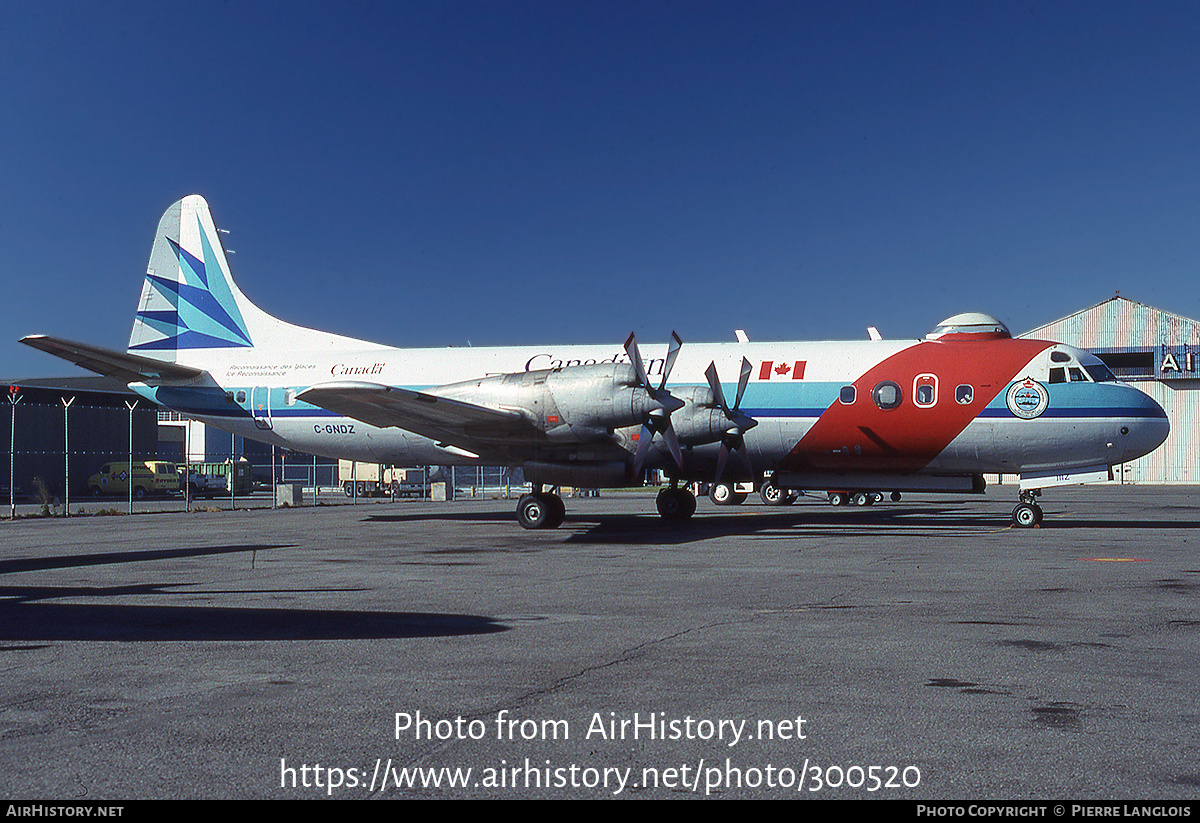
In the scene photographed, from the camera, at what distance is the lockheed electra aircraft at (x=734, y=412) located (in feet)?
66.1

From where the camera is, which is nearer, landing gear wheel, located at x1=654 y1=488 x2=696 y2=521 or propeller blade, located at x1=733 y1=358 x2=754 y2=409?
propeller blade, located at x1=733 y1=358 x2=754 y2=409

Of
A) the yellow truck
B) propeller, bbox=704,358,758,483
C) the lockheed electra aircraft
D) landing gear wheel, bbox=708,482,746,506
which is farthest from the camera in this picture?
the yellow truck

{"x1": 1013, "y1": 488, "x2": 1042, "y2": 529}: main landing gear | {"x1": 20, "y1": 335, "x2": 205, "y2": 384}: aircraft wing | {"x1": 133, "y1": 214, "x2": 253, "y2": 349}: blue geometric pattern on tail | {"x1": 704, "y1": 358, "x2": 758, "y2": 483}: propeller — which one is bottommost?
{"x1": 1013, "y1": 488, "x2": 1042, "y2": 529}: main landing gear

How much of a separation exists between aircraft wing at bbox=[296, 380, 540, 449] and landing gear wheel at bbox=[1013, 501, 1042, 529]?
1272cm

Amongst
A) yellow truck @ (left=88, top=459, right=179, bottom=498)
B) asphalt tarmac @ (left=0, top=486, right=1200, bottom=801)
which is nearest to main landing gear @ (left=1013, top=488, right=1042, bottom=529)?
asphalt tarmac @ (left=0, top=486, right=1200, bottom=801)

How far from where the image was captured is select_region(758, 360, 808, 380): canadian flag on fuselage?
22.6 metres

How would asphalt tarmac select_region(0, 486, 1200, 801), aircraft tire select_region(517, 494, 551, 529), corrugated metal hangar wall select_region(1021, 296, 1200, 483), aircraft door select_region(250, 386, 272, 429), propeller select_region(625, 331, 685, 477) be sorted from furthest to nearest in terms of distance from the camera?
corrugated metal hangar wall select_region(1021, 296, 1200, 483)
aircraft door select_region(250, 386, 272, 429)
aircraft tire select_region(517, 494, 551, 529)
propeller select_region(625, 331, 685, 477)
asphalt tarmac select_region(0, 486, 1200, 801)

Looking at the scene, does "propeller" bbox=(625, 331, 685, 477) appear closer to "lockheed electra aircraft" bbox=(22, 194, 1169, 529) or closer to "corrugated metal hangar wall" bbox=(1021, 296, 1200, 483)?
"lockheed electra aircraft" bbox=(22, 194, 1169, 529)

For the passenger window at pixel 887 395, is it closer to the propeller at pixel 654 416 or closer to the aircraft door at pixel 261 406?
the propeller at pixel 654 416

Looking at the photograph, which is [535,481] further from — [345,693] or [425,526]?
[345,693]

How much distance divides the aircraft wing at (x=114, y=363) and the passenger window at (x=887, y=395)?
65.6ft

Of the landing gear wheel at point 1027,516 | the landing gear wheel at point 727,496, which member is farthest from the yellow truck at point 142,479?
the landing gear wheel at point 1027,516

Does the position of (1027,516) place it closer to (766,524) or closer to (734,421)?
(766,524)

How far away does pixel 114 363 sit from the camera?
2455 centimetres
